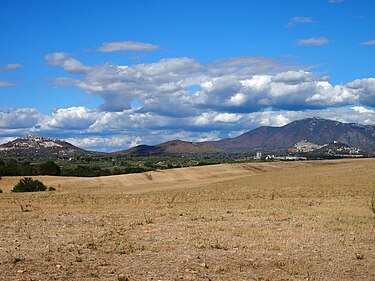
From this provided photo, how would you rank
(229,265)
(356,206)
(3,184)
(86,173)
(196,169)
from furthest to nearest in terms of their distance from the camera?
(86,173) → (196,169) → (3,184) → (356,206) → (229,265)

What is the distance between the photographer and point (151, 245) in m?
18.9

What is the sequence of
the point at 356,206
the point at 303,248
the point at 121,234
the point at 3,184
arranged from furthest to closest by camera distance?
the point at 3,184 < the point at 356,206 < the point at 121,234 < the point at 303,248

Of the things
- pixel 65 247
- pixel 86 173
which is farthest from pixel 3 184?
pixel 65 247

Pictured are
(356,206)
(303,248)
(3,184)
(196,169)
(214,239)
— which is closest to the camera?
(303,248)

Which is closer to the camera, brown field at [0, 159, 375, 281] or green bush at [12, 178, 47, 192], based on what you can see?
brown field at [0, 159, 375, 281]

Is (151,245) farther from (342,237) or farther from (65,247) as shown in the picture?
(342,237)

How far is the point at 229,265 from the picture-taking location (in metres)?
15.3

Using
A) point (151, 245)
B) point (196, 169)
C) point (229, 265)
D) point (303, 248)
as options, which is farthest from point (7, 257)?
point (196, 169)

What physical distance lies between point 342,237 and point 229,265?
728cm

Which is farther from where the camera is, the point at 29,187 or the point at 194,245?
the point at 29,187

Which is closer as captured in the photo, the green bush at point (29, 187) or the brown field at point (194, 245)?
the brown field at point (194, 245)

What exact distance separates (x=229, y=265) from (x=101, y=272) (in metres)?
3.86

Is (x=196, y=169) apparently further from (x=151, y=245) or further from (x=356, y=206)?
(x=151, y=245)

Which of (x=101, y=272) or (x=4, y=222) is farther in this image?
(x=4, y=222)
